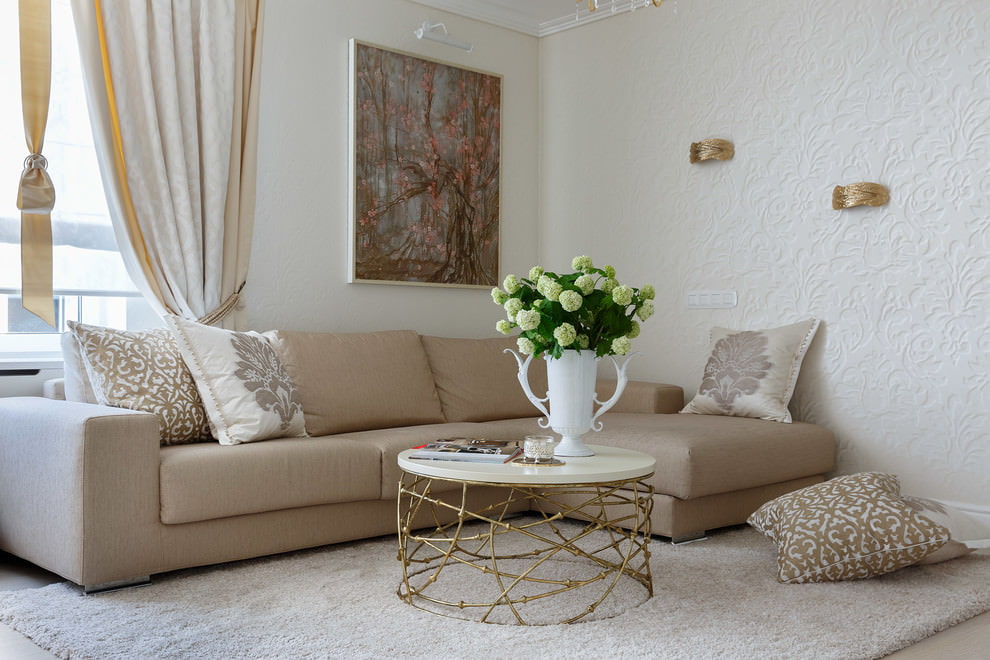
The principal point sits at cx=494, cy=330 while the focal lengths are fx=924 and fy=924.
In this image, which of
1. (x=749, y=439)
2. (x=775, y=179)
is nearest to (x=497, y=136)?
(x=775, y=179)

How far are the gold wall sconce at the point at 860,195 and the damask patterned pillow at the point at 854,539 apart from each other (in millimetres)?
1509

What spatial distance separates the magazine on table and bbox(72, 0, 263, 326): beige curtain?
1.65 meters

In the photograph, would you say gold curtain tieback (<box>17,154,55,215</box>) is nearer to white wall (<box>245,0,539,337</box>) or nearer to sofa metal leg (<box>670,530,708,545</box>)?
white wall (<box>245,0,539,337</box>)

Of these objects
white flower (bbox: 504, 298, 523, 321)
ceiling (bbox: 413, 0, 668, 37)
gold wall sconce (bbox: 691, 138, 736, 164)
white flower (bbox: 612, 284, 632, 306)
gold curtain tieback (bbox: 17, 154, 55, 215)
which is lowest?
white flower (bbox: 504, 298, 523, 321)

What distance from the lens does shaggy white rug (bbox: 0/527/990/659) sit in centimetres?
238

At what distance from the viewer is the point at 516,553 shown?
3.41m

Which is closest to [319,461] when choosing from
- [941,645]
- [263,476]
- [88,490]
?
[263,476]

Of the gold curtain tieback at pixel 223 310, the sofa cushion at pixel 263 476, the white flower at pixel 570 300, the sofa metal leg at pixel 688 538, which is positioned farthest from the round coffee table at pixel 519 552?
the gold curtain tieback at pixel 223 310

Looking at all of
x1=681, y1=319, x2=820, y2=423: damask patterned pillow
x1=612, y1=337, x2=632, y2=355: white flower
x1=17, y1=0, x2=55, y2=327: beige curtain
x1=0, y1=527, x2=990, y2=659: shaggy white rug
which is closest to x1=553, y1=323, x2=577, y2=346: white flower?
x1=612, y1=337, x2=632, y2=355: white flower

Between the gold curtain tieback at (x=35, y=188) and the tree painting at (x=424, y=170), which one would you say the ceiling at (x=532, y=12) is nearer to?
the tree painting at (x=424, y=170)

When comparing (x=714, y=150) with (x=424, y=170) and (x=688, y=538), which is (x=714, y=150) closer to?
(x=424, y=170)

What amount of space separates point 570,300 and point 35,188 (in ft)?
7.43

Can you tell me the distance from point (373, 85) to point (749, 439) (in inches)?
104

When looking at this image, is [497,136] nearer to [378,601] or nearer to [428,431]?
[428,431]
